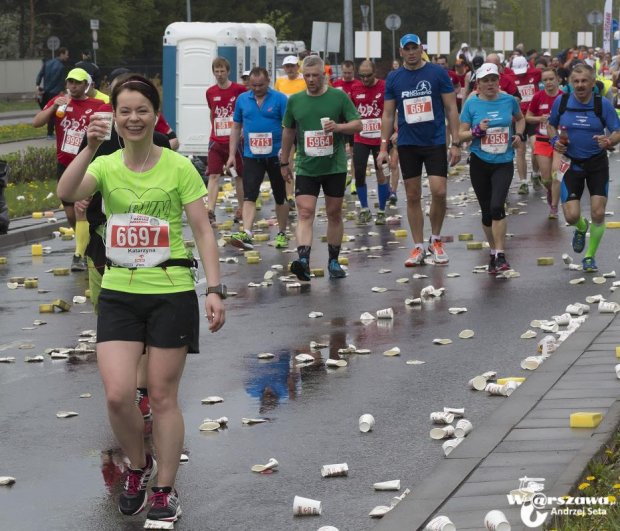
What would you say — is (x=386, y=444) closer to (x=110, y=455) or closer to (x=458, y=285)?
(x=110, y=455)

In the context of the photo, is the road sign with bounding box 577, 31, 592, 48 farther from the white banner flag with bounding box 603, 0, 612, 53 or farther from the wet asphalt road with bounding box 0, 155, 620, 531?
the wet asphalt road with bounding box 0, 155, 620, 531

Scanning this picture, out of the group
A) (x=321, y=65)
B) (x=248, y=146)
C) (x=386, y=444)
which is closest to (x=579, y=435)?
(x=386, y=444)

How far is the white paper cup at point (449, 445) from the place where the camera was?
6.94 metres

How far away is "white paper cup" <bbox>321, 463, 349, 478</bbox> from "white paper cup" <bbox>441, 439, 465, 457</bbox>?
51cm

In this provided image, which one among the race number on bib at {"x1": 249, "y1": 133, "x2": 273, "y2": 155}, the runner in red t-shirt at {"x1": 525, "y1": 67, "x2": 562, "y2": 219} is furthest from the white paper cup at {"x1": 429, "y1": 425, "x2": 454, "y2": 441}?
the runner in red t-shirt at {"x1": 525, "y1": 67, "x2": 562, "y2": 219}

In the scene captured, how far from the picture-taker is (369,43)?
141 ft

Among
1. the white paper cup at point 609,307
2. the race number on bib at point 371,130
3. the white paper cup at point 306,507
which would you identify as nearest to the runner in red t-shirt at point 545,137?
the race number on bib at point 371,130

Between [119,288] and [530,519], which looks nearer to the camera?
[530,519]

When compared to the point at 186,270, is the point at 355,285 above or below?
below

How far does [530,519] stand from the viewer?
17.6ft

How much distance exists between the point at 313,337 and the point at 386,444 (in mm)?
3247

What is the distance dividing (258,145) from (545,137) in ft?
13.0

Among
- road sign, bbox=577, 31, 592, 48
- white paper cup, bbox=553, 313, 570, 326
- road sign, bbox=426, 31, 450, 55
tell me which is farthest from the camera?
road sign, bbox=577, 31, 592, 48

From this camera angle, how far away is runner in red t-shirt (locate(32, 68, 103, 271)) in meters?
12.9
